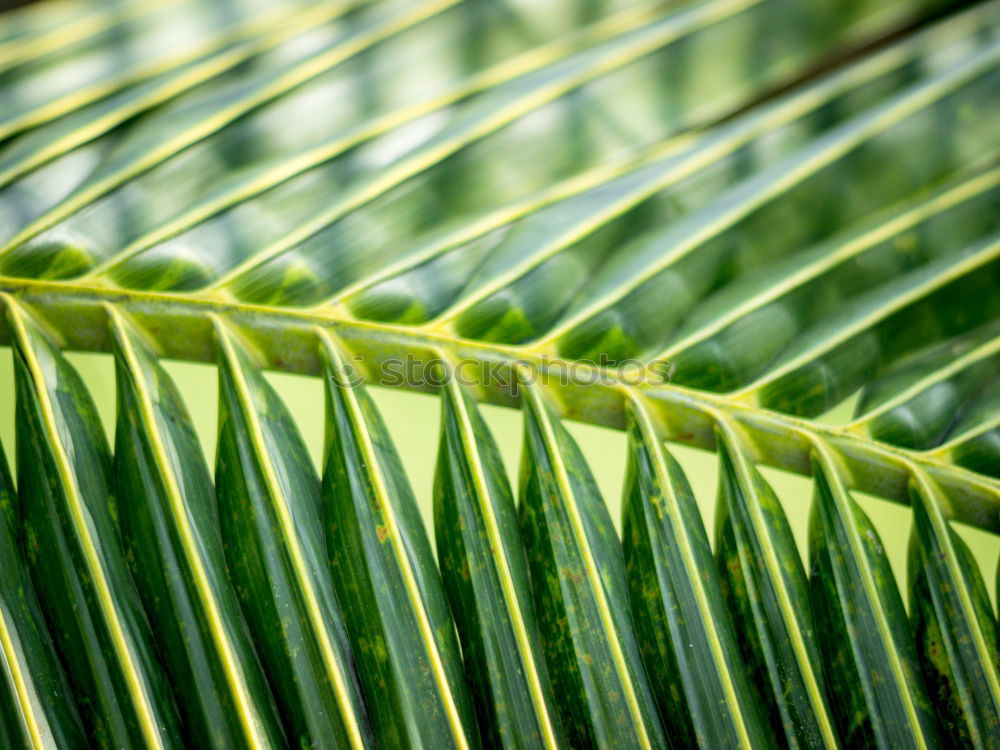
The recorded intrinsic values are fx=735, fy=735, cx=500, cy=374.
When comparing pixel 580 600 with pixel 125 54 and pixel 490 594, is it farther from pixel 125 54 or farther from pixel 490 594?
pixel 125 54

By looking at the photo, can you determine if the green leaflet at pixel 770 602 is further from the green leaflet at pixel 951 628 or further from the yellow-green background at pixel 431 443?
the yellow-green background at pixel 431 443

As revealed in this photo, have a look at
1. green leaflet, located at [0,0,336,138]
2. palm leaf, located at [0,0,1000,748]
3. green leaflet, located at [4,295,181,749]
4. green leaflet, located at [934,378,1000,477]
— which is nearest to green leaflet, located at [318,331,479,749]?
palm leaf, located at [0,0,1000,748]

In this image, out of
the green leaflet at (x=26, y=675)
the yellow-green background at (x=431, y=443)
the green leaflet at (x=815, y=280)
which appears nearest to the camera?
the green leaflet at (x=26, y=675)

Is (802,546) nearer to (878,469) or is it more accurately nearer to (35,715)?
(878,469)

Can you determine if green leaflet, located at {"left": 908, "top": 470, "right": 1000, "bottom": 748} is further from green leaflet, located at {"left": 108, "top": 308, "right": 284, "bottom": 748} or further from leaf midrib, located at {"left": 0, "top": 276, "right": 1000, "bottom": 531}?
green leaflet, located at {"left": 108, "top": 308, "right": 284, "bottom": 748}

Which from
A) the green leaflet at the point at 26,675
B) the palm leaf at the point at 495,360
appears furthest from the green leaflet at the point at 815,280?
the green leaflet at the point at 26,675

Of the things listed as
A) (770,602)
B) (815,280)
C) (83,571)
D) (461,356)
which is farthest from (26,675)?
(815,280)
